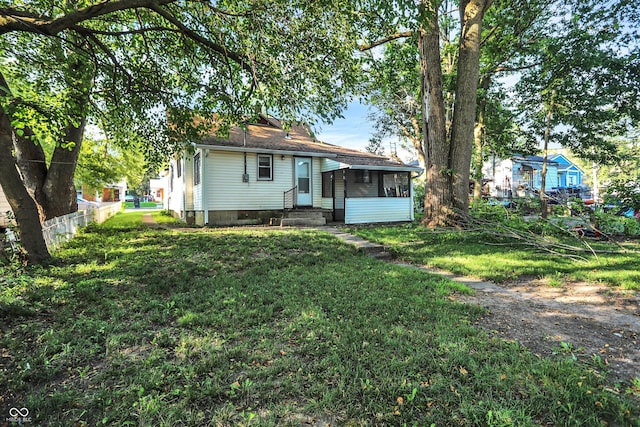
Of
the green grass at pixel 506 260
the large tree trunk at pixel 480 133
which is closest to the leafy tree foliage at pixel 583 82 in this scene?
the large tree trunk at pixel 480 133

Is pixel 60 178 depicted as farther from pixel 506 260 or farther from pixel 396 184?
pixel 396 184

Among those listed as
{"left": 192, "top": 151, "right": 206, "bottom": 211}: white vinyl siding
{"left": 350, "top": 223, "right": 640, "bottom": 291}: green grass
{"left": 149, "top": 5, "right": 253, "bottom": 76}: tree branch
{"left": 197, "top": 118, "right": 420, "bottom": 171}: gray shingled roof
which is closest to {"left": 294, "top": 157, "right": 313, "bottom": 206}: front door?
{"left": 197, "top": 118, "right": 420, "bottom": 171}: gray shingled roof

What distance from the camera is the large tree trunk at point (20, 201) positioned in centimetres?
530

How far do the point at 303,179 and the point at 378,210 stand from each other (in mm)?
3888

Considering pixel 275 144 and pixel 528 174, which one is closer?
pixel 275 144

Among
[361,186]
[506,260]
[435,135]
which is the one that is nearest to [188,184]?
[361,186]

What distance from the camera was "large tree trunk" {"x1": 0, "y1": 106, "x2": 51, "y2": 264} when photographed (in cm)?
530

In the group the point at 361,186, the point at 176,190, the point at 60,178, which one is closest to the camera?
the point at 60,178

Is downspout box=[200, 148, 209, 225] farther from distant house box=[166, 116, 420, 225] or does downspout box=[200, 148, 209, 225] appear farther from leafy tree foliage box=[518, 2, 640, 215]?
leafy tree foliage box=[518, 2, 640, 215]

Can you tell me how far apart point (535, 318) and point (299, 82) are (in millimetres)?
5700

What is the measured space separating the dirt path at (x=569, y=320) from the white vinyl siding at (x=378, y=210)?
29.0 feet

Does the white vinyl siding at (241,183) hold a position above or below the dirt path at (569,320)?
above

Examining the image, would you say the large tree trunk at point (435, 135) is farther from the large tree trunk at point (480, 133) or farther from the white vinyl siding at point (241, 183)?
the large tree trunk at point (480, 133)

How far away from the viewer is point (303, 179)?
1436 cm
